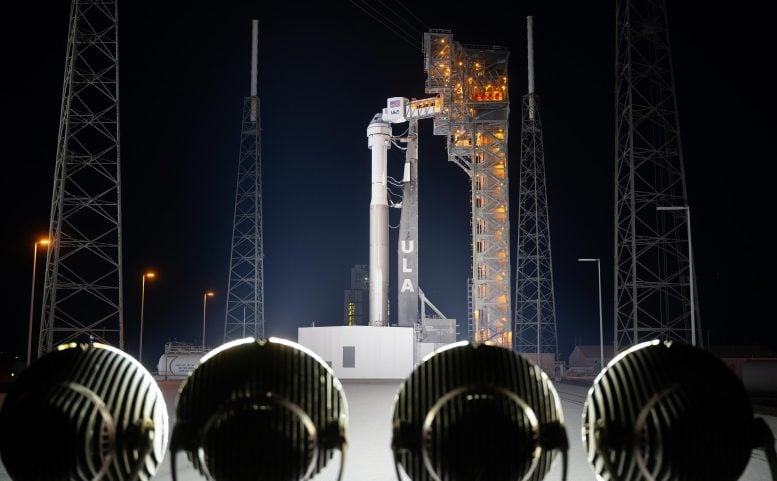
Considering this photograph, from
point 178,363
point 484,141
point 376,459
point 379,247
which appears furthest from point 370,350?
point 376,459

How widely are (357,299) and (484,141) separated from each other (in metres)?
21.2

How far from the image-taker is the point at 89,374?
611 cm

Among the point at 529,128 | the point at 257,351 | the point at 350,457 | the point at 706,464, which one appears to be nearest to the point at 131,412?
the point at 257,351

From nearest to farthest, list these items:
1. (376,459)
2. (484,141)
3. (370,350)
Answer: (376,459) → (370,350) → (484,141)

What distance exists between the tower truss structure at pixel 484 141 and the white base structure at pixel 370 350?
231 inches

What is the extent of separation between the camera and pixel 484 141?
175ft

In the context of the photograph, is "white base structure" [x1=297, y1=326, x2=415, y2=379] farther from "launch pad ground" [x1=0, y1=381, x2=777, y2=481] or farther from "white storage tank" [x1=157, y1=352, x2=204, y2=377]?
"launch pad ground" [x1=0, y1=381, x2=777, y2=481]

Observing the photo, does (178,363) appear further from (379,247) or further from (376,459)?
(376,459)

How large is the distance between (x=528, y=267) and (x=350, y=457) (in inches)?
A: 3186

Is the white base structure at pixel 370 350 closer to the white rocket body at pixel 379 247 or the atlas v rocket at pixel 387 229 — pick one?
the atlas v rocket at pixel 387 229

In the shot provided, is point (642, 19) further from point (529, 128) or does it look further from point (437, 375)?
point (437, 375)

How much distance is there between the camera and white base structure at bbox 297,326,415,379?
5328cm

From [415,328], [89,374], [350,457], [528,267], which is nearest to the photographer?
[89,374]

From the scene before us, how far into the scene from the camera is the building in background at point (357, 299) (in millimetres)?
67500
